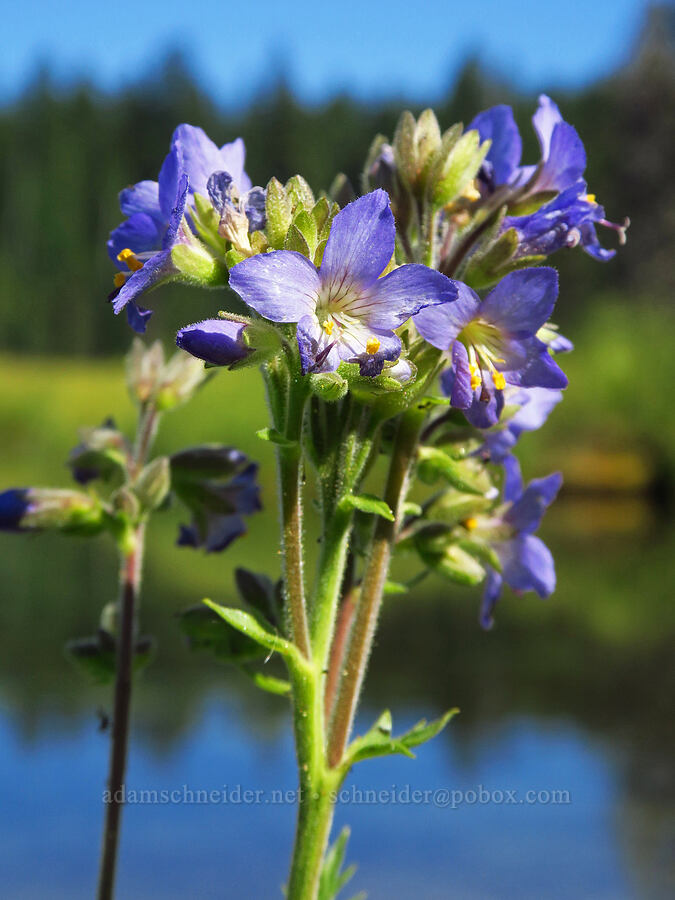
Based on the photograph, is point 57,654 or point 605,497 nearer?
point 57,654

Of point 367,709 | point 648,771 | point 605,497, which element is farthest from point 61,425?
point 648,771

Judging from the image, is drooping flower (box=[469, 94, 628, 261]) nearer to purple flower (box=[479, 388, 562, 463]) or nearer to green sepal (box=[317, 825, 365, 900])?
purple flower (box=[479, 388, 562, 463])

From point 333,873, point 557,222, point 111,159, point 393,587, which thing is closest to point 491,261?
point 557,222

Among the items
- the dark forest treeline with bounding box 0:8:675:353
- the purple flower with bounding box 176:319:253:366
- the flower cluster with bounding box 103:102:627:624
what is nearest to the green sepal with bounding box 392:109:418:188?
the flower cluster with bounding box 103:102:627:624

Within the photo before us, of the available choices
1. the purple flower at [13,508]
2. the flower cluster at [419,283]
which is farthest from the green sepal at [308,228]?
the purple flower at [13,508]

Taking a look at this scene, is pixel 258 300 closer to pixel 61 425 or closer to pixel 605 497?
pixel 605 497

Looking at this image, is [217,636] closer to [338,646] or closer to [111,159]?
[338,646]
